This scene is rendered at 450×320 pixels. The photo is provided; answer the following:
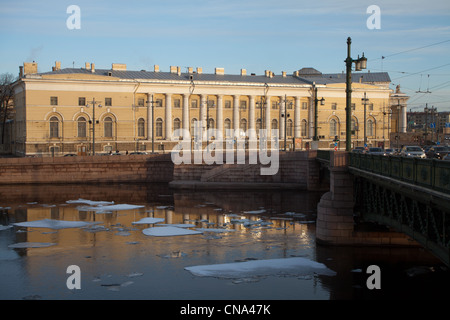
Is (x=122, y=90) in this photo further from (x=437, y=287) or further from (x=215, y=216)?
(x=437, y=287)

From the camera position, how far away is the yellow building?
7094cm

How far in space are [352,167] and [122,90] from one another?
53758 millimetres

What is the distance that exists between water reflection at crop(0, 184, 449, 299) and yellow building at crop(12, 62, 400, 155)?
1182 inches

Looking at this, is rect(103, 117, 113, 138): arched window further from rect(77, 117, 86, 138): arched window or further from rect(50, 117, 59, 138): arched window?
rect(50, 117, 59, 138): arched window

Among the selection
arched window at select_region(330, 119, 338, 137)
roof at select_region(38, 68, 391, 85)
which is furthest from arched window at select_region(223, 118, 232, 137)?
arched window at select_region(330, 119, 338, 137)

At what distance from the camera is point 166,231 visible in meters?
29.4

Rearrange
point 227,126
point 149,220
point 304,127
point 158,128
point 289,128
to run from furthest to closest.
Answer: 1. point 304,127
2. point 289,128
3. point 227,126
4. point 158,128
5. point 149,220

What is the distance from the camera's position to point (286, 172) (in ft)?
167

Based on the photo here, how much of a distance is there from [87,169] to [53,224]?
25.2 m

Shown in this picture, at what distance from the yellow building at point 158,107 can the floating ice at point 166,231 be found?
116 ft

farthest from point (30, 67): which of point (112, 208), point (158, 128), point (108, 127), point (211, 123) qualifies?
point (112, 208)

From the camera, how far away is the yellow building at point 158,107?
70938 millimetres

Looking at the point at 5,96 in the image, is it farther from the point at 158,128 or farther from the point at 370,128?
the point at 370,128

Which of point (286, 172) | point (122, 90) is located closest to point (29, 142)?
point (122, 90)
